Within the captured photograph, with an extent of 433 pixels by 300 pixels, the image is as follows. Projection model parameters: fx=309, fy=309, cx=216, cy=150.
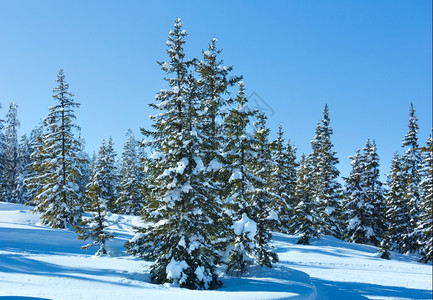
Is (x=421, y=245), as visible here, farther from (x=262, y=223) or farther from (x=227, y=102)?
(x=227, y=102)

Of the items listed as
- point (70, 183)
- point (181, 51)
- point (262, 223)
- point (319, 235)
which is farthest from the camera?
point (319, 235)

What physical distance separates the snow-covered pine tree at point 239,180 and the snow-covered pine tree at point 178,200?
1754 millimetres

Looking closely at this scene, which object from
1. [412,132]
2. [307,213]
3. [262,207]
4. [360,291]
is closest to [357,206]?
[307,213]

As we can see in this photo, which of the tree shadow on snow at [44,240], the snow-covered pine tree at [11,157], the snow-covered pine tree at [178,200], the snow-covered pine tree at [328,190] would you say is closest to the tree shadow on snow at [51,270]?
the snow-covered pine tree at [178,200]

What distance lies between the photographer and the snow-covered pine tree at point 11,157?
59250mm

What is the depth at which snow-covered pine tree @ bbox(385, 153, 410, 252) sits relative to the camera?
37438 mm

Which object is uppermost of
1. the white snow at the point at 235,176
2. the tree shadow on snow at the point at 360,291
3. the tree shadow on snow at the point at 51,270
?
the white snow at the point at 235,176

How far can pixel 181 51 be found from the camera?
1656 centimetres

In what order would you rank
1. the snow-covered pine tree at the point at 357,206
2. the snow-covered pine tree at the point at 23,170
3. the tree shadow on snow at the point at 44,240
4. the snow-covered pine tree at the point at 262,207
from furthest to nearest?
the snow-covered pine tree at the point at 23,170 → the snow-covered pine tree at the point at 357,206 → the tree shadow on snow at the point at 44,240 → the snow-covered pine tree at the point at 262,207

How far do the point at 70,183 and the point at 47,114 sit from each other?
6911mm

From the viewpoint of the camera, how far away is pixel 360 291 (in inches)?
710

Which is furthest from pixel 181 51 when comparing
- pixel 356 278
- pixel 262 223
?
pixel 356 278

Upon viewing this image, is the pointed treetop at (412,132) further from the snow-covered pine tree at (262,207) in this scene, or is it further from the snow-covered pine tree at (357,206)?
the snow-covered pine tree at (262,207)

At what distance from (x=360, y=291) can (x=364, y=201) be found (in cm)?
2383
